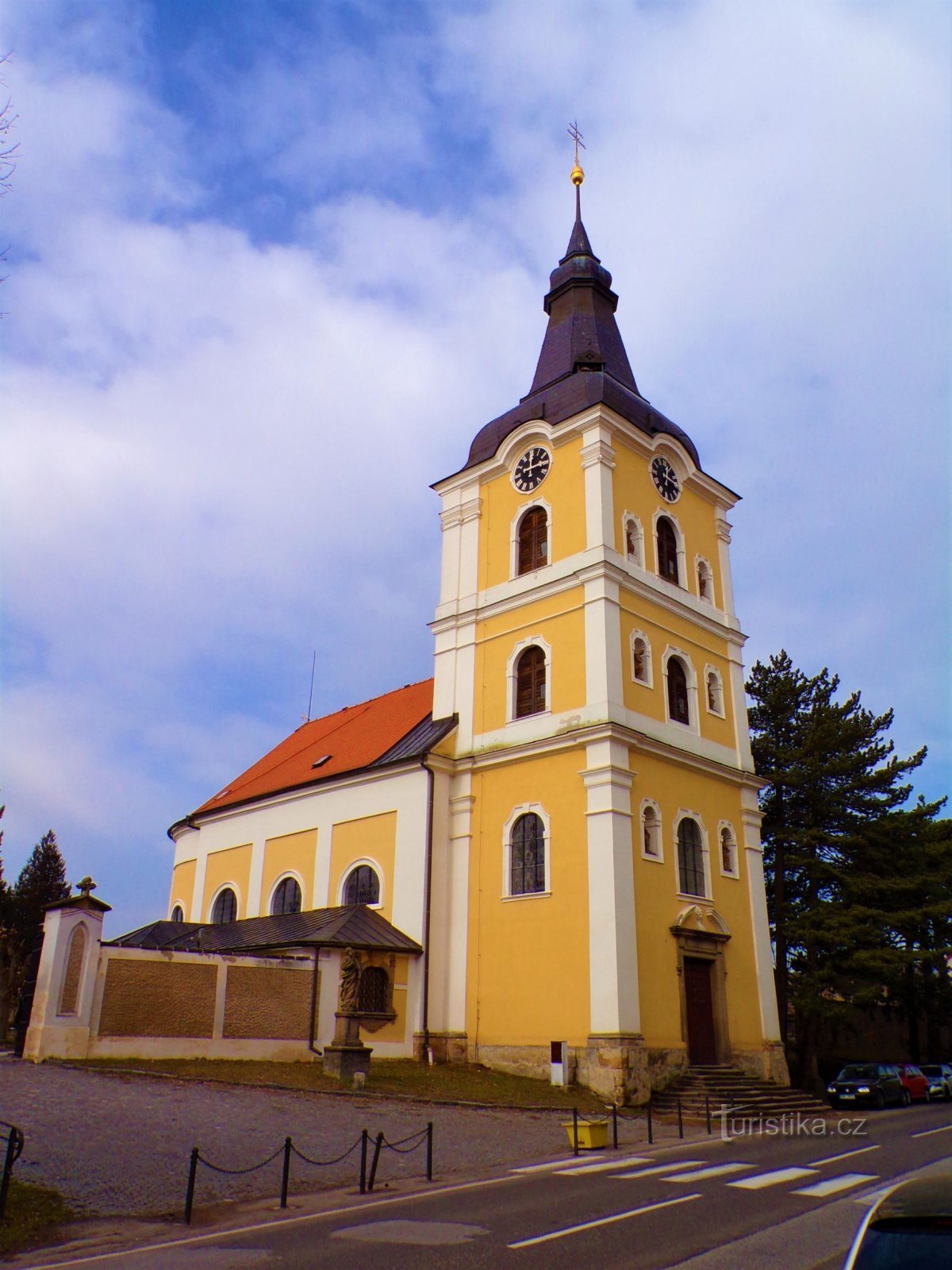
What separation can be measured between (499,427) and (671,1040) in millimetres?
18264

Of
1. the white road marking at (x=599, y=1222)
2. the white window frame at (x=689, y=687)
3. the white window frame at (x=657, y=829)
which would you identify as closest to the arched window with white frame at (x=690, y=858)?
the white window frame at (x=657, y=829)

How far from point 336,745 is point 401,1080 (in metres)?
14.9

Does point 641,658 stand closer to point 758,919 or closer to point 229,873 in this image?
point 758,919

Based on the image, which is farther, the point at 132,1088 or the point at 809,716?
the point at 809,716

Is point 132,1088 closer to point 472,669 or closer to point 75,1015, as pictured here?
point 75,1015

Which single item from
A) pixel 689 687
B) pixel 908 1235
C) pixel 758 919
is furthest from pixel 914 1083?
pixel 908 1235

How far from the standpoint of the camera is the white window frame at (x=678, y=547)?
27.9 metres

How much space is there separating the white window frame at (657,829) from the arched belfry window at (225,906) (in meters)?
15.9

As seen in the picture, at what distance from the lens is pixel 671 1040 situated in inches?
874

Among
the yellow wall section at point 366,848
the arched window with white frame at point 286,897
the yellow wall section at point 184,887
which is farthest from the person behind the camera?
the yellow wall section at point 184,887

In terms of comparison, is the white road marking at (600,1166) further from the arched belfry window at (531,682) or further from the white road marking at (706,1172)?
the arched belfry window at (531,682)

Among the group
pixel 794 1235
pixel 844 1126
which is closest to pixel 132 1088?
pixel 794 1235

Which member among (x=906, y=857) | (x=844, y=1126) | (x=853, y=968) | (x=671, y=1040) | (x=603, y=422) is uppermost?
(x=603, y=422)

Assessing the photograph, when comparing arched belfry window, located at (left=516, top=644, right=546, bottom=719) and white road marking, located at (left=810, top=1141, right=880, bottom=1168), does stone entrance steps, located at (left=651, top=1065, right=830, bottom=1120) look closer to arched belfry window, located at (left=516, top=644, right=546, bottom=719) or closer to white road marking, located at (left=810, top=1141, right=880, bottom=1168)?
white road marking, located at (left=810, top=1141, right=880, bottom=1168)
